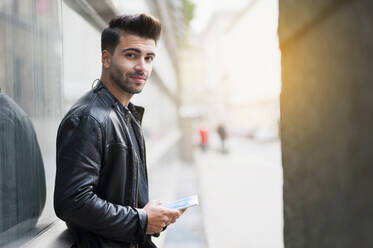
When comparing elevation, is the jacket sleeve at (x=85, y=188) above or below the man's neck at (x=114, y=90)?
below

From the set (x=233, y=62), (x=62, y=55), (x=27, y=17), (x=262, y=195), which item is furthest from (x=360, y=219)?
(x=233, y=62)

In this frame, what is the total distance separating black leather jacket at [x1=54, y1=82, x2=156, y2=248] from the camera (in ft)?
4.88

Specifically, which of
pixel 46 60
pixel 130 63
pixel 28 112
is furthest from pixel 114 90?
pixel 46 60

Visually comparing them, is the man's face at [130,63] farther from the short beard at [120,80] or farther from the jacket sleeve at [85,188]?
the jacket sleeve at [85,188]

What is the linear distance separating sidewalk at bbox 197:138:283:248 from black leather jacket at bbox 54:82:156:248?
11.7ft

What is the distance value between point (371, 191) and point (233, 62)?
4901 cm

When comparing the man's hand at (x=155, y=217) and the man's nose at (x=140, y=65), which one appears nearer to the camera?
the man's hand at (x=155, y=217)

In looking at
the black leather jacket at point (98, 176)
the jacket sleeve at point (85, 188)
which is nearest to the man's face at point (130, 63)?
the black leather jacket at point (98, 176)

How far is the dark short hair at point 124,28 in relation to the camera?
5.99 feet

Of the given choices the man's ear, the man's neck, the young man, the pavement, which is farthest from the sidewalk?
the man's ear

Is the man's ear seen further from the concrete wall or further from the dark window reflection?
the concrete wall

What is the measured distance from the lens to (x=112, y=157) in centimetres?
167

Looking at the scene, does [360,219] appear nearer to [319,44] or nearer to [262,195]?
[319,44]

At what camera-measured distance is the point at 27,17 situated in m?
1.93
